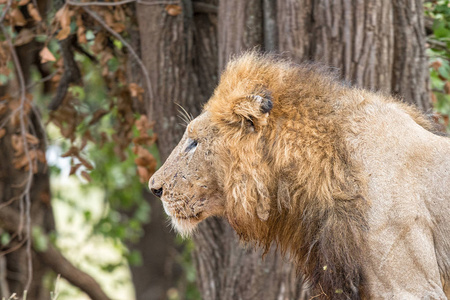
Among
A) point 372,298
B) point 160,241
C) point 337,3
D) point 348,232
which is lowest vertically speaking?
point 160,241

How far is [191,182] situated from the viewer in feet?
10.5

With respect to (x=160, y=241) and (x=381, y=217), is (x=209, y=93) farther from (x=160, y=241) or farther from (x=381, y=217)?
(x=160, y=241)

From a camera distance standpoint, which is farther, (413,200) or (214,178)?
(214,178)

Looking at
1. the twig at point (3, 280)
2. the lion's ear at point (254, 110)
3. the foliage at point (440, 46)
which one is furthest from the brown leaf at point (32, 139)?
the foliage at point (440, 46)

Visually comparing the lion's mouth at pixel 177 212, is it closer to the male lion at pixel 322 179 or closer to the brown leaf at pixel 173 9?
the male lion at pixel 322 179

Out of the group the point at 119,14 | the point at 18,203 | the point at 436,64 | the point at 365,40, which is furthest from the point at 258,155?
the point at 18,203

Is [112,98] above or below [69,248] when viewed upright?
above

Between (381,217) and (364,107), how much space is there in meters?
0.59

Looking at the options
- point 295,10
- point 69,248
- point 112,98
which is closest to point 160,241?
point 69,248

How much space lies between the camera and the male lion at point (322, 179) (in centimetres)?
284

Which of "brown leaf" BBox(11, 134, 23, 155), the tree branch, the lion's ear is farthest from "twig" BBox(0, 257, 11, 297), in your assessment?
the lion's ear

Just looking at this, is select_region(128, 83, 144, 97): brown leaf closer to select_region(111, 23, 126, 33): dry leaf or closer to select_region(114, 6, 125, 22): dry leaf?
select_region(111, 23, 126, 33): dry leaf

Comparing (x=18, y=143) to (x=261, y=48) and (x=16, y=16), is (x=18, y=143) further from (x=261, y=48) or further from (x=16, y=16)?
(x=261, y=48)

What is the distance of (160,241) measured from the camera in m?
9.55
